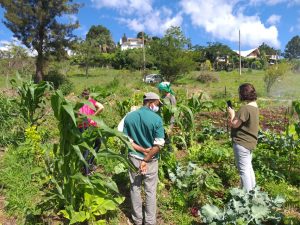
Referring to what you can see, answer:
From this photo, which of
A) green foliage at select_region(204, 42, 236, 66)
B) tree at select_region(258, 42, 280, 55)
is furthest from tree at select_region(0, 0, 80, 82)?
tree at select_region(258, 42, 280, 55)

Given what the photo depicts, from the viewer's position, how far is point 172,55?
25609mm

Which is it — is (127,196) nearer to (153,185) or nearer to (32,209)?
(153,185)

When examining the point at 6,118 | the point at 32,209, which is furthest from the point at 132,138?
the point at 6,118

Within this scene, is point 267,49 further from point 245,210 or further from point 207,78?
point 245,210

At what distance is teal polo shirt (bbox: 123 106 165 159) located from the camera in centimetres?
337

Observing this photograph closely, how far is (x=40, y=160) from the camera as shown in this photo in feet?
14.8

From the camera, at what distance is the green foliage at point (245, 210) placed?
313cm

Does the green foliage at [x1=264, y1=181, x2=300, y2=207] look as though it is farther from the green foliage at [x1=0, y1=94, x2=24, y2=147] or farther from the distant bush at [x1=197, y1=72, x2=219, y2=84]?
the distant bush at [x1=197, y1=72, x2=219, y2=84]

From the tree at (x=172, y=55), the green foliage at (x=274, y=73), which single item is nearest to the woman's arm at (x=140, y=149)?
the green foliage at (x=274, y=73)

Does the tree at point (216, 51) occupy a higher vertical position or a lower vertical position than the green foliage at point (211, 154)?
higher

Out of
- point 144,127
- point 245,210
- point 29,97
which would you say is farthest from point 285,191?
point 29,97

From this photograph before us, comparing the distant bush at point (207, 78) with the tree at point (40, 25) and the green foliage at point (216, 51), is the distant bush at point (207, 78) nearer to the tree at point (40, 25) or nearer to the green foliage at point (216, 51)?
the tree at point (40, 25)

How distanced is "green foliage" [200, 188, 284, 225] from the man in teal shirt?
0.62 metres

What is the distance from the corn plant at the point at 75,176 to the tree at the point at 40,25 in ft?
57.7
